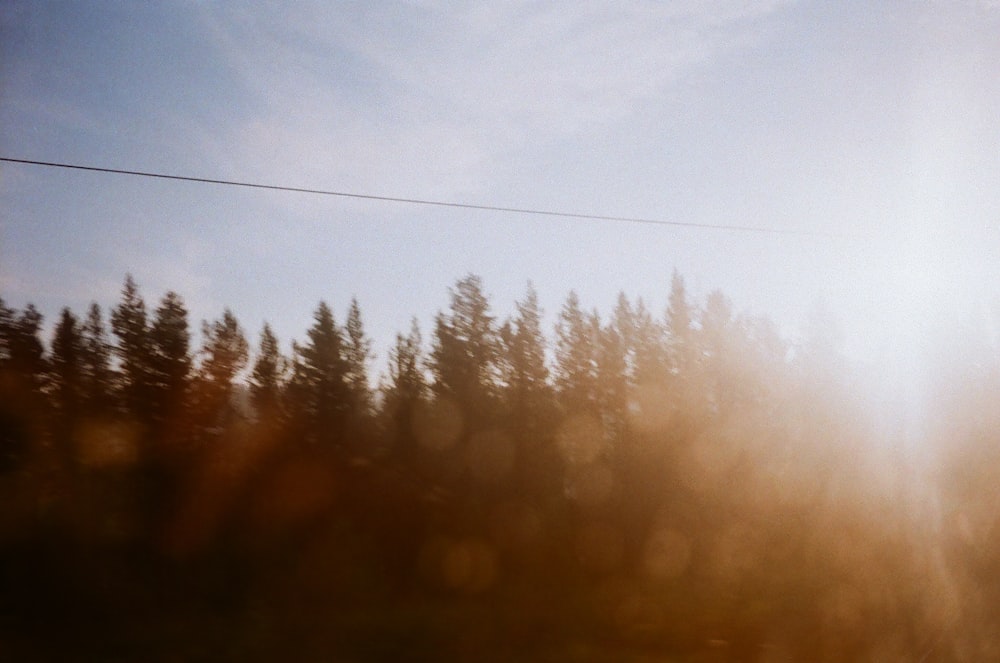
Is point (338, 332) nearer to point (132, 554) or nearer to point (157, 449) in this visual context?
point (157, 449)

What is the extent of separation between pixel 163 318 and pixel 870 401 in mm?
43813

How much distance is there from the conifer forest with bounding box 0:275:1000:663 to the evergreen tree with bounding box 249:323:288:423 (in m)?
0.30

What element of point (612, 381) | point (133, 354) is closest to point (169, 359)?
point (133, 354)

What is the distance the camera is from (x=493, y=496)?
31219mm

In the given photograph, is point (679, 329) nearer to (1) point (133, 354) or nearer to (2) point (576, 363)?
(2) point (576, 363)

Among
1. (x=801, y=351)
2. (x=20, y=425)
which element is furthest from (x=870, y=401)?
(x=20, y=425)

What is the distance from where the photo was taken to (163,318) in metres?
36.3

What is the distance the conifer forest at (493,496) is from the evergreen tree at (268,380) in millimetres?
299

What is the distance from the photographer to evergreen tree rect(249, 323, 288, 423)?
112 feet

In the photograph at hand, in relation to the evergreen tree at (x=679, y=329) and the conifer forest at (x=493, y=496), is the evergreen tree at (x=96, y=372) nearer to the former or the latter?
the conifer forest at (x=493, y=496)

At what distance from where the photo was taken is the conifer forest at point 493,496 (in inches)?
477

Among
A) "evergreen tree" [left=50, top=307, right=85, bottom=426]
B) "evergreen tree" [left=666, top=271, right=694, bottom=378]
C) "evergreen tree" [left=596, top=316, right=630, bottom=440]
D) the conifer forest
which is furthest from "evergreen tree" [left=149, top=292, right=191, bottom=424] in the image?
"evergreen tree" [left=666, top=271, right=694, bottom=378]

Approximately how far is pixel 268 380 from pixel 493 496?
19.0 meters

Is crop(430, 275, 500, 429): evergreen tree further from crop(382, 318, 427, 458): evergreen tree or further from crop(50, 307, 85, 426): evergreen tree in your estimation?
crop(50, 307, 85, 426): evergreen tree
